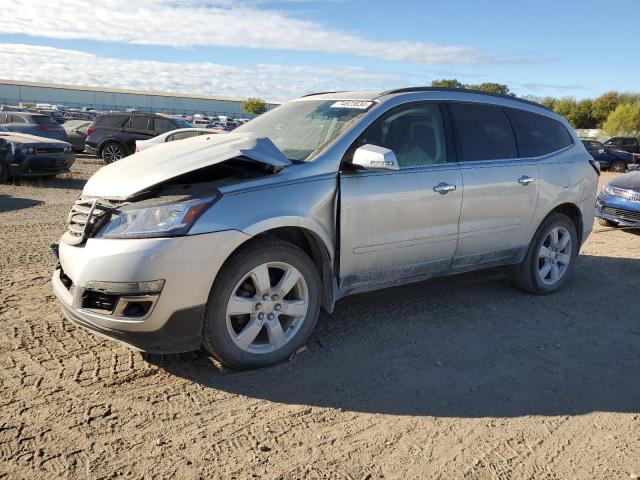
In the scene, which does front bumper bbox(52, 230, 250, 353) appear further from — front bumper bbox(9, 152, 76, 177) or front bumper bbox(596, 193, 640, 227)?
front bumper bbox(9, 152, 76, 177)

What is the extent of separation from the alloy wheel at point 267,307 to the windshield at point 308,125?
858 millimetres

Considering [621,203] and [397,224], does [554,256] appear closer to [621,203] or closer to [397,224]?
[397,224]

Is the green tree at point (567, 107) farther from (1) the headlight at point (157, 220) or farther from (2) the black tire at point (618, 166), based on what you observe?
(1) the headlight at point (157, 220)

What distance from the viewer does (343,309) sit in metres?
4.70

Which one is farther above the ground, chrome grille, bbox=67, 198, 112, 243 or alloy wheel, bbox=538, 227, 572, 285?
chrome grille, bbox=67, 198, 112, 243

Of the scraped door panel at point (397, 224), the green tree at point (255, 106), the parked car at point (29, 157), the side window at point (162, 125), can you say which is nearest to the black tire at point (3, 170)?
the parked car at point (29, 157)

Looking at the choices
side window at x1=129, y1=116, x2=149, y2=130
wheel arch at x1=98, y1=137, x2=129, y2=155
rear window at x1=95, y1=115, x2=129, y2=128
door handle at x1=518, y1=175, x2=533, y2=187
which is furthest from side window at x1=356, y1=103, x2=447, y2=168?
rear window at x1=95, y1=115, x2=129, y2=128

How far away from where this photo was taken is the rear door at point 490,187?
14.9 ft

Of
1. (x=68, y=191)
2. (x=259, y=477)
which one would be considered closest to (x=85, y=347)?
(x=259, y=477)

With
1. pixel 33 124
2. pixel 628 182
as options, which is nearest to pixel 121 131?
pixel 33 124

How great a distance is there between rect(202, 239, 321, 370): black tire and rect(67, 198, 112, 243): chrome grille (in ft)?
2.58

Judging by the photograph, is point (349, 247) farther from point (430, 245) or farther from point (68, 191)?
point (68, 191)

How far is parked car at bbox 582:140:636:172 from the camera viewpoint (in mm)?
26672

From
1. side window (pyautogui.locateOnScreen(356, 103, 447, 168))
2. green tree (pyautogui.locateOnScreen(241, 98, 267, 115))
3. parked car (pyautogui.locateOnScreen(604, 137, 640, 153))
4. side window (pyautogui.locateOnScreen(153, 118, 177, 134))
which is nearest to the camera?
side window (pyautogui.locateOnScreen(356, 103, 447, 168))
